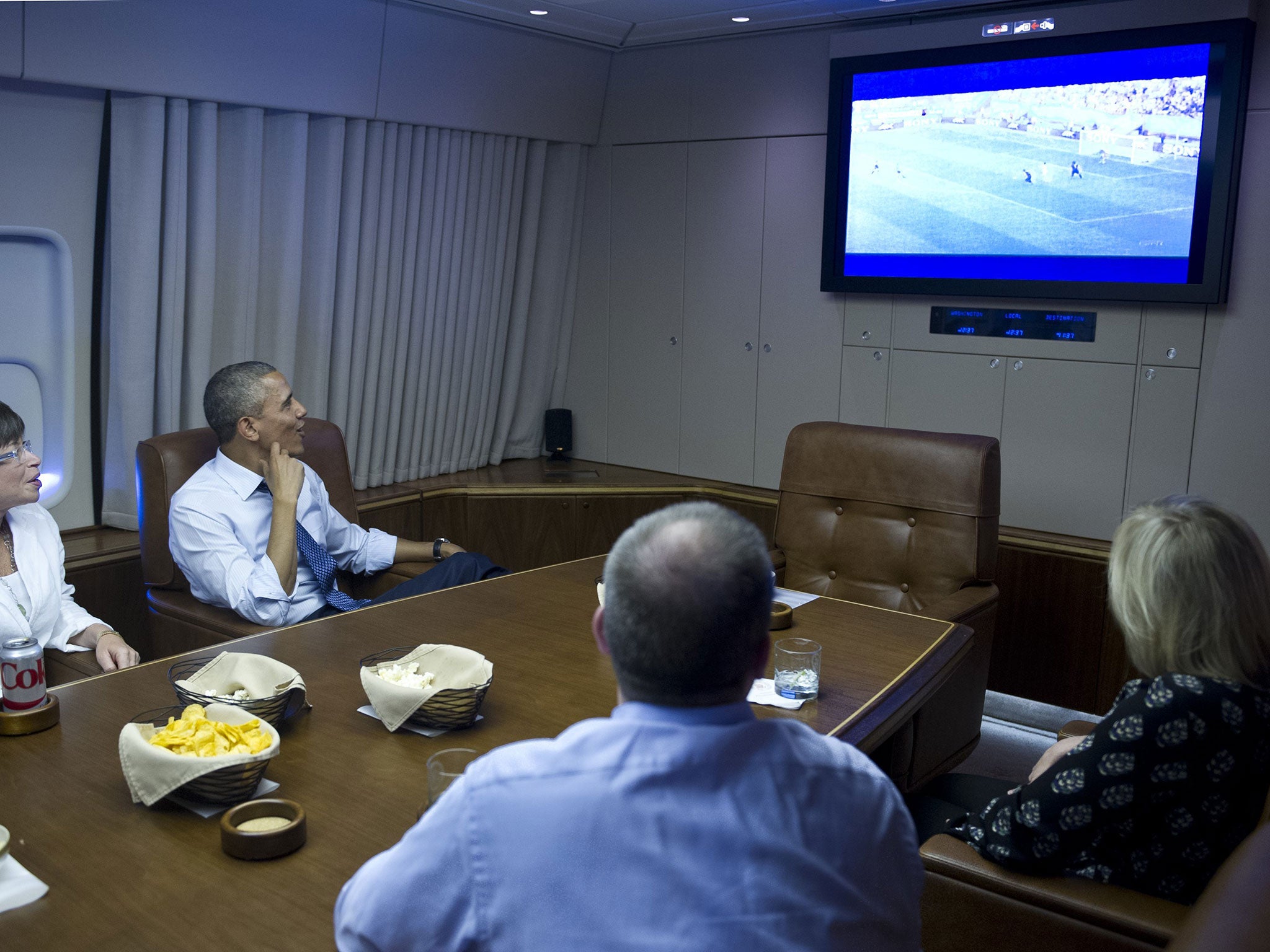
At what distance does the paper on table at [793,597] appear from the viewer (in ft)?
9.45

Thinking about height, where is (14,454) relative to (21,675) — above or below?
above

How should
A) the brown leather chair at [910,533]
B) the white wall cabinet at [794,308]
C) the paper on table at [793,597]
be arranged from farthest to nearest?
the white wall cabinet at [794,308] < the brown leather chair at [910,533] < the paper on table at [793,597]

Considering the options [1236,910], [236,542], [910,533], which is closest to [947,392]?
[910,533]

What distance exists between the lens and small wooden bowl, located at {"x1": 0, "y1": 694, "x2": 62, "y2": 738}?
186 centimetres

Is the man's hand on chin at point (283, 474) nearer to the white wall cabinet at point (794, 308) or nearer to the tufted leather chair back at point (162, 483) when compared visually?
the tufted leather chair back at point (162, 483)

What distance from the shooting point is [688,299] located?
5.19 m

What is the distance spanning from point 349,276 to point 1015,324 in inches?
102

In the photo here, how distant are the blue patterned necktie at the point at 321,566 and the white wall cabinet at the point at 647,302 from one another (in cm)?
235

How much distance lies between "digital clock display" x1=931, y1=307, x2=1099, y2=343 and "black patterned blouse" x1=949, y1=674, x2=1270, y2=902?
8.77 feet

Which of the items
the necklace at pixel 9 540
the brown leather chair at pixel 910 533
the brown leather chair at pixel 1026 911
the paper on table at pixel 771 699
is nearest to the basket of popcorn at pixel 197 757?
the paper on table at pixel 771 699

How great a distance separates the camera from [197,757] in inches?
63.4

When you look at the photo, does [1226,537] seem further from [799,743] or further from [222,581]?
[222,581]

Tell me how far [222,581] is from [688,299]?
2.81 m

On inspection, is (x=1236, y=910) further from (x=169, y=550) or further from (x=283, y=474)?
(x=169, y=550)
